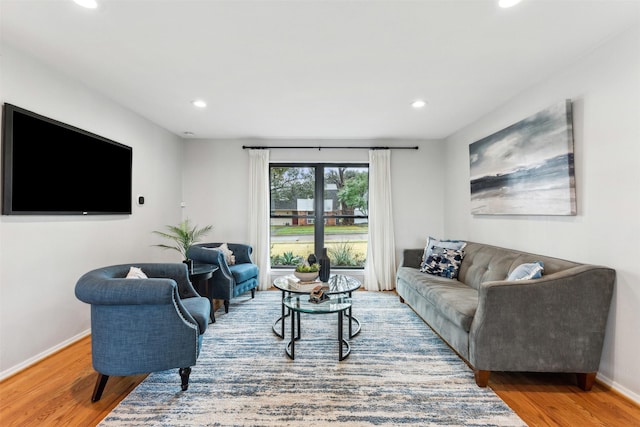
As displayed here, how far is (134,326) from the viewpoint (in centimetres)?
182

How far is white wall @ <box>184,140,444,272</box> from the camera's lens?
4.83 metres

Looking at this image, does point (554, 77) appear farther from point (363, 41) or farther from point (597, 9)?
point (363, 41)

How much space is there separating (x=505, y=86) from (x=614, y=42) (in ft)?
2.68

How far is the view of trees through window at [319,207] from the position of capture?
16.4ft

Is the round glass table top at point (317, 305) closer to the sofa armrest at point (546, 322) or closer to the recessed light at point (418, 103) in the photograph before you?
the sofa armrest at point (546, 322)

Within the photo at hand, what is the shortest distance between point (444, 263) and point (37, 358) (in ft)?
13.2

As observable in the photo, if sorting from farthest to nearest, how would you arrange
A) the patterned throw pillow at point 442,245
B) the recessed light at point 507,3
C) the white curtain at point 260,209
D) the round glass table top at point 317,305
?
the white curtain at point 260,209 < the patterned throw pillow at point 442,245 < the round glass table top at point 317,305 < the recessed light at point 507,3

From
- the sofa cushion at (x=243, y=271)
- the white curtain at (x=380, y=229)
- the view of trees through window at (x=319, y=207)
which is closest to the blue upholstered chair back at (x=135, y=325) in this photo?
the sofa cushion at (x=243, y=271)

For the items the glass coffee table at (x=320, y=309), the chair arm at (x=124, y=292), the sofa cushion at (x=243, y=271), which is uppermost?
the chair arm at (x=124, y=292)

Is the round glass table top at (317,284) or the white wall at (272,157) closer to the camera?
the round glass table top at (317,284)

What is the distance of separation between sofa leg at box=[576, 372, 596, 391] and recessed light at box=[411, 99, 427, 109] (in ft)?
8.81

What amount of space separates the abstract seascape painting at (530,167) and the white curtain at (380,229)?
140 centimetres

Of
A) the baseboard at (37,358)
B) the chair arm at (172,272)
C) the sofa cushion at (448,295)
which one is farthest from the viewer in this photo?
the chair arm at (172,272)

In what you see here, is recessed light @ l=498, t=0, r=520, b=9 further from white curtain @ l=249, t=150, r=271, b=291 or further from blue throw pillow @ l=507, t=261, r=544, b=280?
white curtain @ l=249, t=150, r=271, b=291
